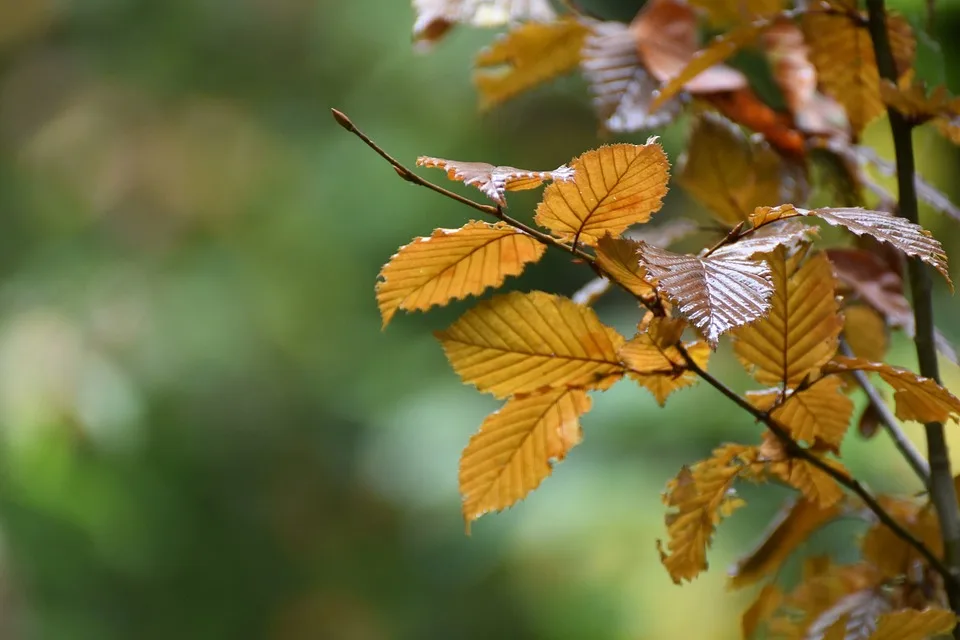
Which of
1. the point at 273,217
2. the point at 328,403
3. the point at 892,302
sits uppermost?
the point at 892,302

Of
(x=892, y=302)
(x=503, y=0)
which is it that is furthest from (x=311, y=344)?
(x=892, y=302)

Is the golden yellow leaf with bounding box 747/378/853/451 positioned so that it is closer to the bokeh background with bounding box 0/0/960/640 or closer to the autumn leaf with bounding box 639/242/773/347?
the autumn leaf with bounding box 639/242/773/347

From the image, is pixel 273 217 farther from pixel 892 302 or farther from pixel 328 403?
pixel 892 302

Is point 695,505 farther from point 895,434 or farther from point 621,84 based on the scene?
point 621,84

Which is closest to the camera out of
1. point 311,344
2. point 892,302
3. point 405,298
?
point 405,298

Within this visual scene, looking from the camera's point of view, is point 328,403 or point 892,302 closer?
point 892,302

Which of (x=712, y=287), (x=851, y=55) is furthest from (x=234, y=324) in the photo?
→ (x=712, y=287)

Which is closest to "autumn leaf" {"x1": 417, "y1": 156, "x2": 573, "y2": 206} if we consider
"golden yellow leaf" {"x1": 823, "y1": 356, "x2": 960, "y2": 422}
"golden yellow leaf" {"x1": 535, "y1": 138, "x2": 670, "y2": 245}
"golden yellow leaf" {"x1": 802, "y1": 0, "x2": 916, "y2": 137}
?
"golden yellow leaf" {"x1": 535, "y1": 138, "x2": 670, "y2": 245}
